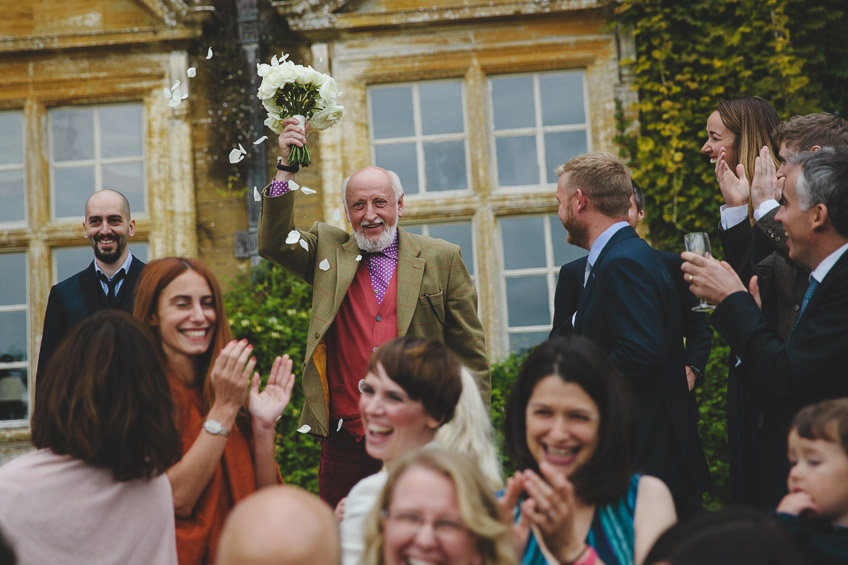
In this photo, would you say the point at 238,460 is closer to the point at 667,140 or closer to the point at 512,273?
the point at 512,273

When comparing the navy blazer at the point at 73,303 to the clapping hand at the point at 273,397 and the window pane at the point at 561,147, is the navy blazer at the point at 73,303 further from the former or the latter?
the window pane at the point at 561,147

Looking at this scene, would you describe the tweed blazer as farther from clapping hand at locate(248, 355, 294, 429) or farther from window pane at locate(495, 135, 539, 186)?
window pane at locate(495, 135, 539, 186)

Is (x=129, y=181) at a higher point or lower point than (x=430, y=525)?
higher

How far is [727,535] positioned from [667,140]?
5.72 meters

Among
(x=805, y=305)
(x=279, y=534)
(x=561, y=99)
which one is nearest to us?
(x=279, y=534)

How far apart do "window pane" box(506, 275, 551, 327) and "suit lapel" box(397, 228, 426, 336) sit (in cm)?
277

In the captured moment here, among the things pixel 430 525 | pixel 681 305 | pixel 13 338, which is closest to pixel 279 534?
pixel 430 525

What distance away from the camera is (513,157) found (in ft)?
25.2

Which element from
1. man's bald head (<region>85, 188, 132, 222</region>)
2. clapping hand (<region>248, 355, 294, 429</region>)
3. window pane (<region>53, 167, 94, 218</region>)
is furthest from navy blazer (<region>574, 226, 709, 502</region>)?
window pane (<region>53, 167, 94, 218</region>)

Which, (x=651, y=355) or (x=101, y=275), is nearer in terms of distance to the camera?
(x=651, y=355)

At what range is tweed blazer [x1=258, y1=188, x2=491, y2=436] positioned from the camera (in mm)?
4539

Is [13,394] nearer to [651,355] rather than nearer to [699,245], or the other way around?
[651,355]

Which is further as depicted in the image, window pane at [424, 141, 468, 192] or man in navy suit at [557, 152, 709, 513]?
window pane at [424, 141, 468, 192]

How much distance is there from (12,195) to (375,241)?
429 cm
